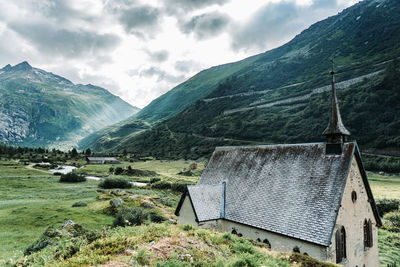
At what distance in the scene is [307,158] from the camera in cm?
1916

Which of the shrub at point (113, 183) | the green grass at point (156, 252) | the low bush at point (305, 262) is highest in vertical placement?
the green grass at point (156, 252)

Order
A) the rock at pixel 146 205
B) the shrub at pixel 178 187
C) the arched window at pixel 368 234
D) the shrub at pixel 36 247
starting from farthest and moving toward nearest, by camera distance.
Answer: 1. the shrub at pixel 178 187
2. the rock at pixel 146 205
3. the arched window at pixel 368 234
4. the shrub at pixel 36 247

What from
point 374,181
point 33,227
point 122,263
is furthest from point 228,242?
point 374,181

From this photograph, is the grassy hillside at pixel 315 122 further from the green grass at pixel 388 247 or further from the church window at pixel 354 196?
the church window at pixel 354 196

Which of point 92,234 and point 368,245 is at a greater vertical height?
point 92,234

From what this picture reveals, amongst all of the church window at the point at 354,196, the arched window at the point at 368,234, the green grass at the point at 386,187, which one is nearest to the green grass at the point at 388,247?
the arched window at the point at 368,234

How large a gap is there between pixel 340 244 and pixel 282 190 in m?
5.26

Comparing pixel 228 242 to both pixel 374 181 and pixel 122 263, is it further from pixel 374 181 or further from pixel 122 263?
pixel 374 181

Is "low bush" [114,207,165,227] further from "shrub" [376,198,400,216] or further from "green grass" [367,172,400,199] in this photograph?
"green grass" [367,172,400,199]

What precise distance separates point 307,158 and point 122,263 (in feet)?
55.1

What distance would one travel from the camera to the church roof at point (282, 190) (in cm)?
1561

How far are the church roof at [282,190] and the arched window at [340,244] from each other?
4.99ft

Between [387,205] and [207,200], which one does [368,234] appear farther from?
[387,205]

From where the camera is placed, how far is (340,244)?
15.4m
